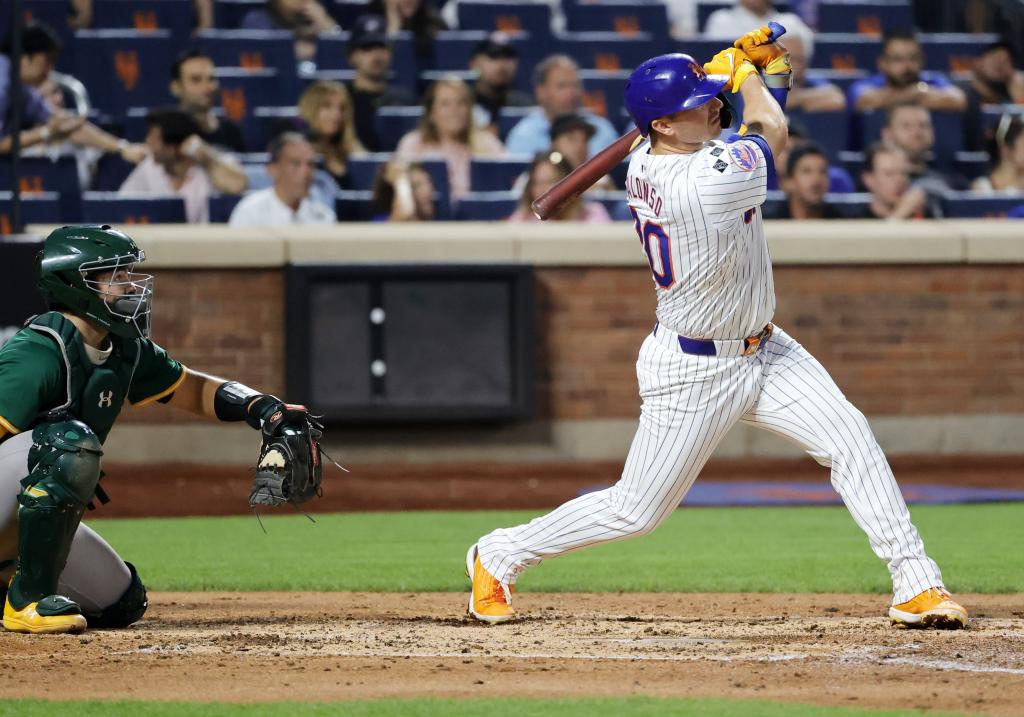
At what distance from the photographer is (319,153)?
1143 centimetres

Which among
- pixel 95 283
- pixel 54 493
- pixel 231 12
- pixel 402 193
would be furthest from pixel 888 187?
pixel 54 493

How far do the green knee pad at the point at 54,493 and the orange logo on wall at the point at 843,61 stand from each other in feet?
32.1

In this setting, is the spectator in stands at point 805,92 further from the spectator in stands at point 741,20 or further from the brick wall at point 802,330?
the brick wall at point 802,330

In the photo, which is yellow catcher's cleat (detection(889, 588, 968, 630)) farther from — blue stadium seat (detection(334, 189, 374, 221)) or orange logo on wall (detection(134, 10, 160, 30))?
orange logo on wall (detection(134, 10, 160, 30))

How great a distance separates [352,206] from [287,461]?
6590 millimetres

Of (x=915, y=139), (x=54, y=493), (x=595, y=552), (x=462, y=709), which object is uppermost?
(x=915, y=139)

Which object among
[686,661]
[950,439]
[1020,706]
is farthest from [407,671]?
[950,439]

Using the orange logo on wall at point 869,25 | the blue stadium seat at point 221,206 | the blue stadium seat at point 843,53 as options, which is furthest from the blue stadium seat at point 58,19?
the orange logo on wall at point 869,25

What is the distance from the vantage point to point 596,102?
40.8 feet

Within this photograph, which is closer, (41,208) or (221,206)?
(41,208)

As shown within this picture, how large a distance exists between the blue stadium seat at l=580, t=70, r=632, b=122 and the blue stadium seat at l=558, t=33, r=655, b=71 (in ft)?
1.39

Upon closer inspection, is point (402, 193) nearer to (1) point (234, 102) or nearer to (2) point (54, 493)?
(1) point (234, 102)

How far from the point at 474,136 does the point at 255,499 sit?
23.3ft

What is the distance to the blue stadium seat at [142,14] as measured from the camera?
12492mm
